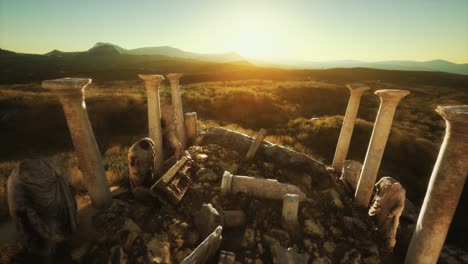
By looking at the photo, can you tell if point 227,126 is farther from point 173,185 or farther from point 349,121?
point 173,185

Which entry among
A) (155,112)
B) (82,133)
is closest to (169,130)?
(155,112)

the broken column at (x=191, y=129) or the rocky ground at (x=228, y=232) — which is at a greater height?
the broken column at (x=191, y=129)

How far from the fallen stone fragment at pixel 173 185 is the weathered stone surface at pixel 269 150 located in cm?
265

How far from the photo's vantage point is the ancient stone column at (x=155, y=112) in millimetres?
6926

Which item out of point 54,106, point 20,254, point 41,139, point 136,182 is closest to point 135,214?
point 136,182

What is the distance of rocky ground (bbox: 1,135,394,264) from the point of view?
483cm

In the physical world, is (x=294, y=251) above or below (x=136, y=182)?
below

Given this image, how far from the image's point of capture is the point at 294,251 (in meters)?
5.26

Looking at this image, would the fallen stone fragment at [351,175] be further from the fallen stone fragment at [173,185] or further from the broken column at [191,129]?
the broken column at [191,129]

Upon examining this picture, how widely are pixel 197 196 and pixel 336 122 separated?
12.9 m

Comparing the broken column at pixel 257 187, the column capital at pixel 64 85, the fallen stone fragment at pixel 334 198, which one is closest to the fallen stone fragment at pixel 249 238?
the broken column at pixel 257 187

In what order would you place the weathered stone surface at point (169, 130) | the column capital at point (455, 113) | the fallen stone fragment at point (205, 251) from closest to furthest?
the column capital at point (455, 113) < the fallen stone fragment at point (205, 251) < the weathered stone surface at point (169, 130)

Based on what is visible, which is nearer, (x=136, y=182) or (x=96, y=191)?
(x=96, y=191)

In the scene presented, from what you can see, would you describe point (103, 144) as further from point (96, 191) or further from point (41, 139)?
point (96, 191)
